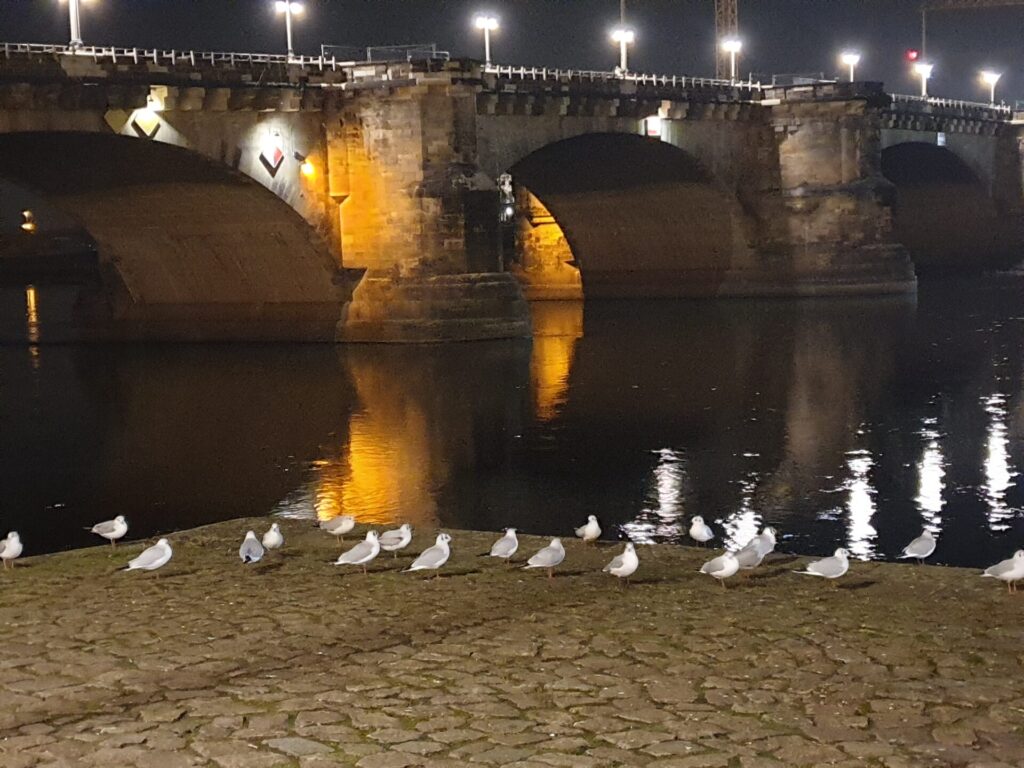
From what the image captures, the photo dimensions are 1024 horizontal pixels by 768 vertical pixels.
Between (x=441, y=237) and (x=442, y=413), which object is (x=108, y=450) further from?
(x=441, y=237)

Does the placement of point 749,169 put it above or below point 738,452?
above

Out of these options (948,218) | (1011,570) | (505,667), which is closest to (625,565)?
(505,667)

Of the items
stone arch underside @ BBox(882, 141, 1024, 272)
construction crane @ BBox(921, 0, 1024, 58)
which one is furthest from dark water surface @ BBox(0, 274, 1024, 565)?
construction crane @ BBox(921, 0, 1024, 58)

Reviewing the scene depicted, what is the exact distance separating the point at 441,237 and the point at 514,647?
24.9m

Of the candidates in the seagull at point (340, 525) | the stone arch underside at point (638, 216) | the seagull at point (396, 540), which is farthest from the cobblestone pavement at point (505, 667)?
the stone arch underside at point (638, 216)

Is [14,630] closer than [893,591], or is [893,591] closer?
[14,630]

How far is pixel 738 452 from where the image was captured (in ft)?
59.3

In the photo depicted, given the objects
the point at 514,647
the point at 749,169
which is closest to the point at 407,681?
the point at 514,647

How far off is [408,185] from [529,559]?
75.8ft

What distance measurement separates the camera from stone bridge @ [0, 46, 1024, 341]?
29438 mm

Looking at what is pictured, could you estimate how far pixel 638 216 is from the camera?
4688cm

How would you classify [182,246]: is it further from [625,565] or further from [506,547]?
[625,565]

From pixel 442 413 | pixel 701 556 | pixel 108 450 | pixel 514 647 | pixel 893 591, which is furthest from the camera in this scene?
pixel 442 413

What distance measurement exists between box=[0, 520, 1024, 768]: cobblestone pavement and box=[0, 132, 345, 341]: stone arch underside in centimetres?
2152
